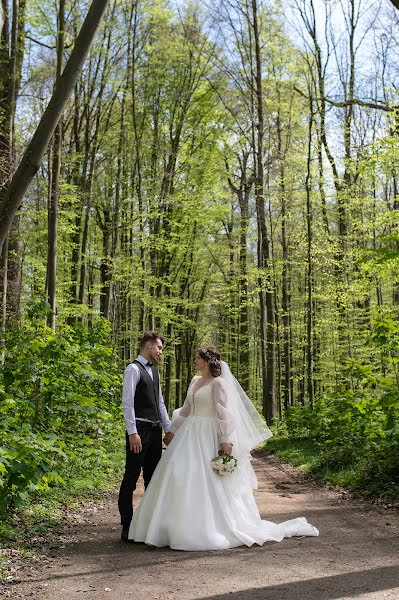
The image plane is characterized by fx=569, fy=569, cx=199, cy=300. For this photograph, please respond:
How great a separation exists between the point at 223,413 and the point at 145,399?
822mm

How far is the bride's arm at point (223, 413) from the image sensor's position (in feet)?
18.4

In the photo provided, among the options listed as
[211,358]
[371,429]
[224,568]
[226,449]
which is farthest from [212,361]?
[371,429]

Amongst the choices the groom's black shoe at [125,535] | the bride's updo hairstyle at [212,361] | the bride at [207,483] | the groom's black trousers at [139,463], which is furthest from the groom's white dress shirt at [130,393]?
the groom's black shoe at [125,535]

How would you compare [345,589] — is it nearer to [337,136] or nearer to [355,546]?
[355,546]

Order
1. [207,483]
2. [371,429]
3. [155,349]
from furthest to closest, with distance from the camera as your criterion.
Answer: [371,429] → [155,349] → [207,483]

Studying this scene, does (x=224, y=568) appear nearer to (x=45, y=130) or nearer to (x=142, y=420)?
(x=142, y=420)

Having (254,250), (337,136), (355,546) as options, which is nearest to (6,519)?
(355,546)

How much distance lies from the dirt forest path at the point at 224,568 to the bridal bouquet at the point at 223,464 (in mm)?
704

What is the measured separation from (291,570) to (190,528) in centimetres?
111

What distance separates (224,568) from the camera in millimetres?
4406

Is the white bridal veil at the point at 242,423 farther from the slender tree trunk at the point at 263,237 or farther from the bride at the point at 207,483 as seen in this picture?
the slender tree trunk at the point at 263,237

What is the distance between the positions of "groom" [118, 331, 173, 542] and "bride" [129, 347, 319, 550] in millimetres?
198

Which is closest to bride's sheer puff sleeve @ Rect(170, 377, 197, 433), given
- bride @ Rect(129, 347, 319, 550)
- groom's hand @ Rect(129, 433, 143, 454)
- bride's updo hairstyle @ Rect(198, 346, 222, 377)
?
bride @ Rect(129, 347, 319, 550)

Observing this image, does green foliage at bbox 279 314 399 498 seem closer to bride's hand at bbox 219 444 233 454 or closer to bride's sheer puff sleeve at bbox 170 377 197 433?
bride's hand at bbox 219 444 233 454
